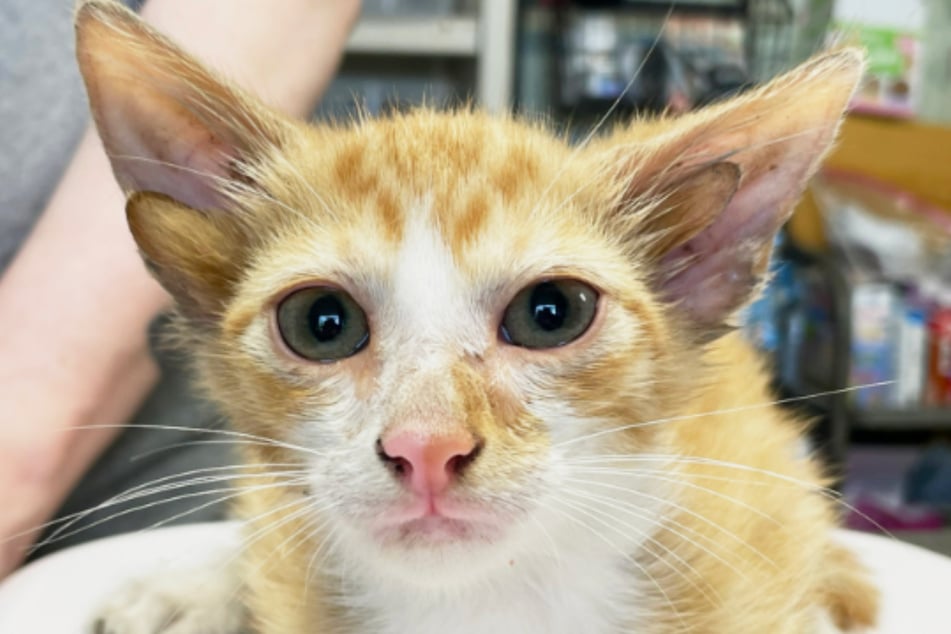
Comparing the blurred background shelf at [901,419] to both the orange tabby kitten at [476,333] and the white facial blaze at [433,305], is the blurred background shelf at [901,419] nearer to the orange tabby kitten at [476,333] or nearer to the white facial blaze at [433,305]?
the orange tabby kitten at [476,333]

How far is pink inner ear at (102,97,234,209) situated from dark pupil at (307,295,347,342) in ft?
0.40

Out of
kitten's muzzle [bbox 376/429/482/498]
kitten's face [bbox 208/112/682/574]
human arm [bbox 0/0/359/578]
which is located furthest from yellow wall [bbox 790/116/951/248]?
kitten's muzzle [bbox 376/429/482/498]

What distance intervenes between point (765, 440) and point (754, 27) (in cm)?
125

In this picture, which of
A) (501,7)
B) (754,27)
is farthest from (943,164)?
(501,7)

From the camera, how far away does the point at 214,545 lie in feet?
2.50

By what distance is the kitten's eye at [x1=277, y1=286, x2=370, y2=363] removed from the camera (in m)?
0.50

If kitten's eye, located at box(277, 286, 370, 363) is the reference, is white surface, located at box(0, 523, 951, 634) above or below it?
below

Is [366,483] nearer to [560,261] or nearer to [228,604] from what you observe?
[560,261]

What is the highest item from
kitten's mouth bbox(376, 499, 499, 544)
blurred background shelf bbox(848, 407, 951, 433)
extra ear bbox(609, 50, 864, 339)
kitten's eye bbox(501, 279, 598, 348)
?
blurred background shelf bbox(848, 407, 951, 433)

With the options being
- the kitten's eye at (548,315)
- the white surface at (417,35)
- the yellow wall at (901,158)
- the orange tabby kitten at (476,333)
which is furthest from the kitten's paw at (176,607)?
the yellow wall at (901,158)

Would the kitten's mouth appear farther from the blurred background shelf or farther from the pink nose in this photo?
the blurred background shelf

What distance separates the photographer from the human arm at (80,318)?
2.36 feet

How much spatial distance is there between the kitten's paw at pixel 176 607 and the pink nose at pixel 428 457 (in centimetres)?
30

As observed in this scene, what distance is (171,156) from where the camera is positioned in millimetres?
541
